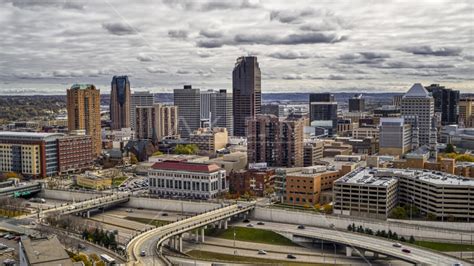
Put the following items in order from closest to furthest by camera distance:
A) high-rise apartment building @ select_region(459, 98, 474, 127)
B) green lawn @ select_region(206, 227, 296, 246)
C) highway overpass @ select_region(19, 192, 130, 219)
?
green lawn @ select_region(206, 227, 296, 246)
highway overpass @ select_region(19, 192, 130, 219)
high-rise apartment building @ select_region(459, 98, 474, 127)

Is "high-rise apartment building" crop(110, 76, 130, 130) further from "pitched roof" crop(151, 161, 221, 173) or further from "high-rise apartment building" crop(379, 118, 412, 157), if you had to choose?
"pitched roof" crop(151, 161, 221, 173)

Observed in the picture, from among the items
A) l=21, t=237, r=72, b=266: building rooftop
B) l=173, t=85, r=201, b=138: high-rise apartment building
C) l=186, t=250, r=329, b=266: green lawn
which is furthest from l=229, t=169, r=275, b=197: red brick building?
l=173, t=85, r=201, b=138: high-rise apartment building

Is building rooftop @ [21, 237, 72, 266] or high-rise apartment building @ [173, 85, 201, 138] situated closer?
building rooftop @ [21, 237, 72, 266]

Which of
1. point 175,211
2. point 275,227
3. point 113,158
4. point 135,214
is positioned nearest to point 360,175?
point 275,227

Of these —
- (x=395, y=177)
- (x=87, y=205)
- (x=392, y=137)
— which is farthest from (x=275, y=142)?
(x=87, y=205)

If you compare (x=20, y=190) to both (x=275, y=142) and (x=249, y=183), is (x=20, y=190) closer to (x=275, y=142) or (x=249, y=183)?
(x=249, y=183)

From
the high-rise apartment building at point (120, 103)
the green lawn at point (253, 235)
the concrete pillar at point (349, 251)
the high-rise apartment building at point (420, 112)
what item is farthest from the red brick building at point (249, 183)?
the high-rise apartment building at point (120, 103)

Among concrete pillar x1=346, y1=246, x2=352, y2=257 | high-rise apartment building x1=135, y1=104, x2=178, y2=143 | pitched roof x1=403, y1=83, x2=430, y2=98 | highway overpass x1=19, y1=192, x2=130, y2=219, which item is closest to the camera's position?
concrete pillar x1=346, y1=246, x2=352, y2=257
